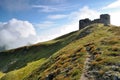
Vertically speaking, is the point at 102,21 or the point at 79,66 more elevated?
the point at 102,21

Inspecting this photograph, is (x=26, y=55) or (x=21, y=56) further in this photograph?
(x=21, y=56)

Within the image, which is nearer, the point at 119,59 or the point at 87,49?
the point at 119,59

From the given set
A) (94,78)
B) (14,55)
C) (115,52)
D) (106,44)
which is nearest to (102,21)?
(14,55)

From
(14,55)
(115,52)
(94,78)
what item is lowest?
(14,55)

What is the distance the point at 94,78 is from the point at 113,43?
22.8 metres

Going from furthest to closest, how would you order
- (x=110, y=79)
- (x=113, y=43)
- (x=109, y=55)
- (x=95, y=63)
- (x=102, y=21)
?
(x=102, y=21) → (x=113, y=43) → (x=109, y=55) → (x=95, y=63) → (x=110, y=79)

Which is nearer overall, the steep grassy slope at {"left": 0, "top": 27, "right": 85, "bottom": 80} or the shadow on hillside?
the steep grassy slope at {"left": 0, "top": 27, "right": 85, "bottom": 80}

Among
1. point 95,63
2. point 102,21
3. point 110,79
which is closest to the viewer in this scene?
point 110,79

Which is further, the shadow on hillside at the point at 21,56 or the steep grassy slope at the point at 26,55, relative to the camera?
the shadow on hillside at the point at 21,56

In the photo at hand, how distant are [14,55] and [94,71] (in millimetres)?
151561

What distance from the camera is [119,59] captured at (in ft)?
172

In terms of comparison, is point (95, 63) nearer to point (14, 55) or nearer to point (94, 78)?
point (94, 78)

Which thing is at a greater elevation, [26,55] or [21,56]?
[26,55]

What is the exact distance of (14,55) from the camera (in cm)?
19475
